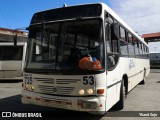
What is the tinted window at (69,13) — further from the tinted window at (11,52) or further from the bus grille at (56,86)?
the tinted window at (11,52)

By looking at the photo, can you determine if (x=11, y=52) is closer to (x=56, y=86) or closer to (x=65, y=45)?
(x=65, y=45)

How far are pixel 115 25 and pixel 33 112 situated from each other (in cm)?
351

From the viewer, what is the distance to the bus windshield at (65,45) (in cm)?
Result: 604

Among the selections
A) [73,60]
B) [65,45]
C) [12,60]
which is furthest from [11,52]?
[73,60]

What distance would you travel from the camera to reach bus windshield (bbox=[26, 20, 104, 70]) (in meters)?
6.04

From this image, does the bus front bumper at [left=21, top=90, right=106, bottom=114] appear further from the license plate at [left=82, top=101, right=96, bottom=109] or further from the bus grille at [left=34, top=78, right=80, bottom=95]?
the bus grille at [left=34, top=78, right=80, bottom=95]

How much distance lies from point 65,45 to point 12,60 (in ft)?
34.9

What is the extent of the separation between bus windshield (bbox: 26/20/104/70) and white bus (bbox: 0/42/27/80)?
9631mm

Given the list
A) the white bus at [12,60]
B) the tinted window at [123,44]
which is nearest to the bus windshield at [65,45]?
the tinted window at [123,44]

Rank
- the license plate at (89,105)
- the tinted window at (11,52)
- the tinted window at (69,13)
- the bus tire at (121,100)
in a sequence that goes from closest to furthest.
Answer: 1. the license plate at (89,105)
2. the tinted window at (69,13)
3. the bus tire at (121,100)
4. the tinted window at (11,52)

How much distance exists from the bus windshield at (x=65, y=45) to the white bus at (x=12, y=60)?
379 inches

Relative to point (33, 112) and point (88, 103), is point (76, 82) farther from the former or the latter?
point (33, 112)

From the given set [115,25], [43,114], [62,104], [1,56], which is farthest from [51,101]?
[1,56]

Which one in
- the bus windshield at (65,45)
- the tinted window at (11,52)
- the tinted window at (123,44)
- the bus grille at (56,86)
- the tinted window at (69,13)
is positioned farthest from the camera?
the tinted window at (11,52)
